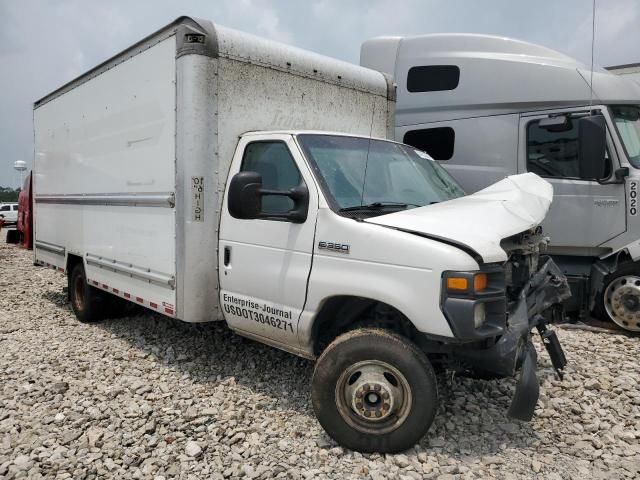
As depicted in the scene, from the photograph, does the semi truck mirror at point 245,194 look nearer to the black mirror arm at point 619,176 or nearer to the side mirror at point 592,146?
the side mirror at point 592,146

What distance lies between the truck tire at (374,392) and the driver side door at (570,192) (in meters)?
4.11

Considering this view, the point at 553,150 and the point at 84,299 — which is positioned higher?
the point at 553,150

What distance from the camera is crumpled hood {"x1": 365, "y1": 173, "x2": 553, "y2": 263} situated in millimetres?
3271

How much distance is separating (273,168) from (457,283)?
182 cm

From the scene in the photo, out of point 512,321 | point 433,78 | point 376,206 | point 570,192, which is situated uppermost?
point 433,78

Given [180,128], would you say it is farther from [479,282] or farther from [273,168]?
[479,282]

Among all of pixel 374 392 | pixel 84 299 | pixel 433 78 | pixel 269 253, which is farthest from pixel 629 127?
pixel 84 299

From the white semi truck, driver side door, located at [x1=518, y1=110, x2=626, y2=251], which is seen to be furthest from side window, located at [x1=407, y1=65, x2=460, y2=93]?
driver side door, located at [x1=518, y1=110, x2=626, y2=251]

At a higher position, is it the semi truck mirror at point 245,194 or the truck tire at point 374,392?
the semi truck mirror at point 245,194

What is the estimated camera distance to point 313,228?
3.80 meters

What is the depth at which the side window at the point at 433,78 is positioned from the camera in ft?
24.3

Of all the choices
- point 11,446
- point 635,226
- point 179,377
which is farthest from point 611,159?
point 11,446

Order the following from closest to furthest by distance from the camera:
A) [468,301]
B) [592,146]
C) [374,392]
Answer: [468,301], [374,392], [592,146]

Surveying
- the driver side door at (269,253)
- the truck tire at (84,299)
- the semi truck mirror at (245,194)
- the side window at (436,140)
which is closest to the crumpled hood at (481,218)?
the driver side door at (269,253)
